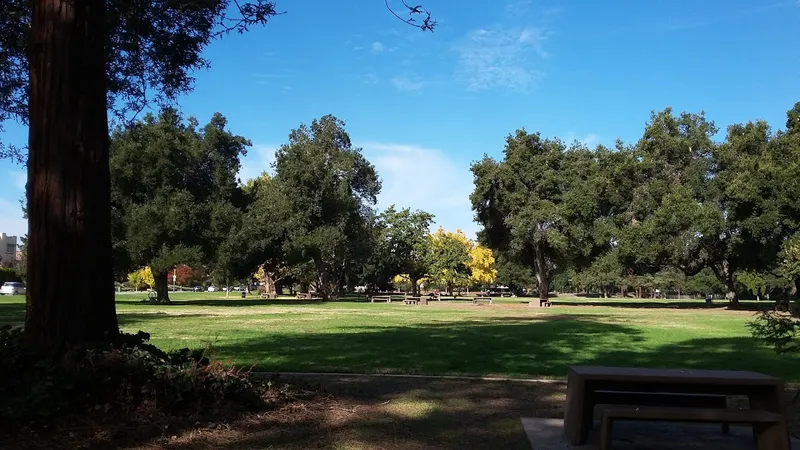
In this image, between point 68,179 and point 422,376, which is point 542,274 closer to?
point 422,376

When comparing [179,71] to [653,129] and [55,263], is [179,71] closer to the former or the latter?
[55,263]

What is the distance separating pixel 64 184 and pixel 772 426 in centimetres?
652

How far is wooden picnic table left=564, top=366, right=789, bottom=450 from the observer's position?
5.05 m

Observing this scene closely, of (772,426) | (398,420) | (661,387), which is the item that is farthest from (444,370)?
(772,426)

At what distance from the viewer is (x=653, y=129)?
149 feet

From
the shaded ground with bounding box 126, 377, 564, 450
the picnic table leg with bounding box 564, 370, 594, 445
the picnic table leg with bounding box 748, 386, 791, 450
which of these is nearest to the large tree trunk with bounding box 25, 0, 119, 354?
the shaded ground with bounding box 126, 377, 564, 450

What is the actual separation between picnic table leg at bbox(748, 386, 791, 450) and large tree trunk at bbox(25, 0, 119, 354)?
19.6 ft

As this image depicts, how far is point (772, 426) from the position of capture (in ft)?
16.1

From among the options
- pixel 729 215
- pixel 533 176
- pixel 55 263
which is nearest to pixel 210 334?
pixel 55 263

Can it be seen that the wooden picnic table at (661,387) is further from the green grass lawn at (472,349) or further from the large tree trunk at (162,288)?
the large tree trunk at (162,288)

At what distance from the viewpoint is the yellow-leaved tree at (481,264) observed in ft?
287

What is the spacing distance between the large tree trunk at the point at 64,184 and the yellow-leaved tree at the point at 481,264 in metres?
80.5

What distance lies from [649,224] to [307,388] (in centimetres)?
3854

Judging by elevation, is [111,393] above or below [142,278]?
below
